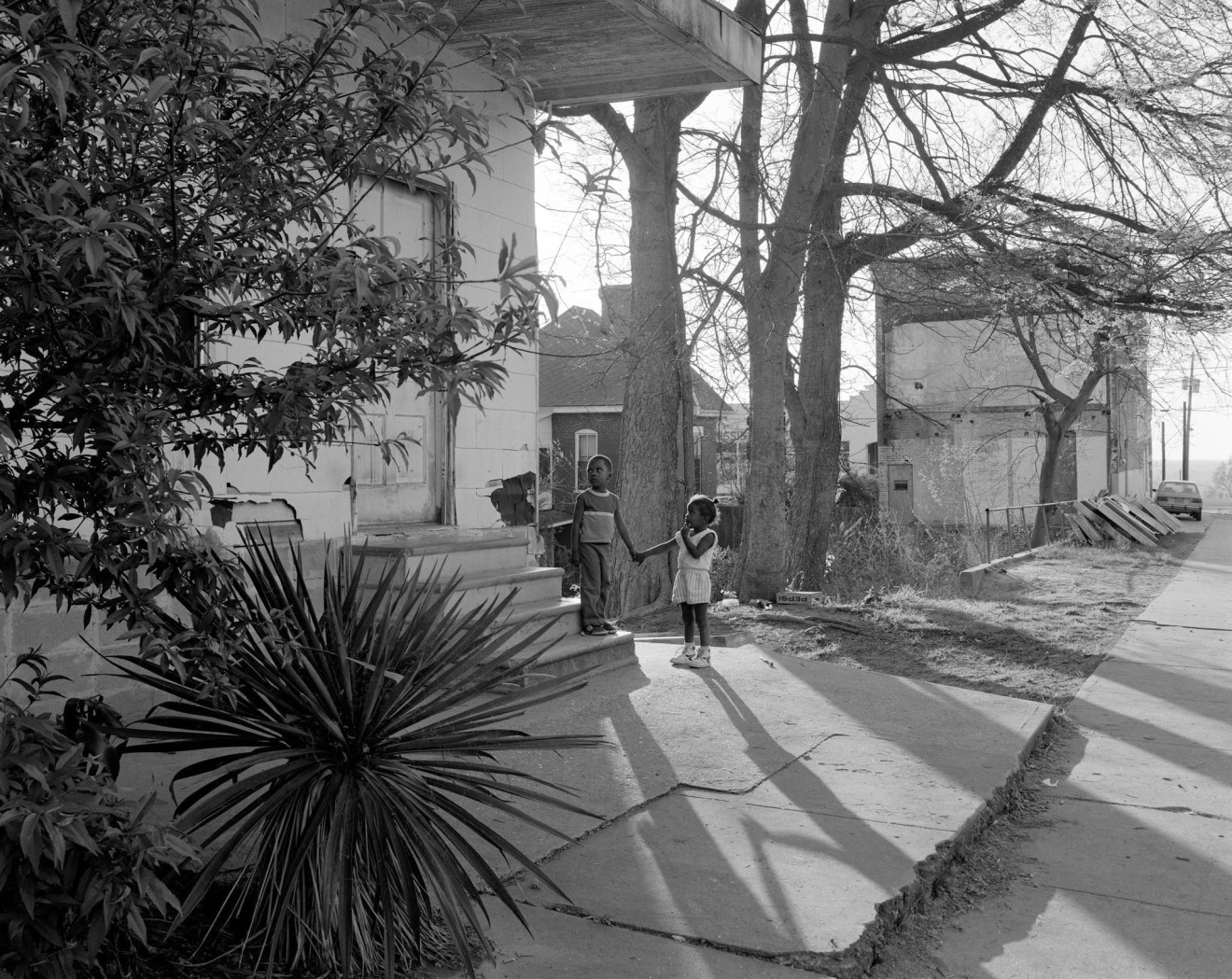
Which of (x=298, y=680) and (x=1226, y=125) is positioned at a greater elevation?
(x=1226, y=125)

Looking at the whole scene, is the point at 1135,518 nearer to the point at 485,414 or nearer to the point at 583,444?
the point at 583,444

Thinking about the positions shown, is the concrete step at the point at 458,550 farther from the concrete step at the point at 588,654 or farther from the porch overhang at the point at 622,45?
the porch overhang at the point at 622,45

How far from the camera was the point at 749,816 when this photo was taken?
16.5 feet

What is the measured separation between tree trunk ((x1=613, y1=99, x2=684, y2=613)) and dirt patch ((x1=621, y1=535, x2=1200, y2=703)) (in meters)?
1.09

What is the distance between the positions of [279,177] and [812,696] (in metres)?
5.52

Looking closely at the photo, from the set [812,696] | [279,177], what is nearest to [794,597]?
[812,696]

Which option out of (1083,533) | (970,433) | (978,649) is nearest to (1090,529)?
(1083,533)

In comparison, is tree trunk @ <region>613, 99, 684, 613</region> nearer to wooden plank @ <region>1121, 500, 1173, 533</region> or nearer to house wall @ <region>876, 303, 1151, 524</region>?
wooden plank @ <region>1121, 500, 1173, 533</region>

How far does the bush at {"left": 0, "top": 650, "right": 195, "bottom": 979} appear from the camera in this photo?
2.16 m

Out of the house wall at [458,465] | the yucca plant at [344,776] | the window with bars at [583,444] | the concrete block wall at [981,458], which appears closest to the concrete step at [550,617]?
the house wall at [458,465]

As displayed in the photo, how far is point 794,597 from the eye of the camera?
13.4 metres

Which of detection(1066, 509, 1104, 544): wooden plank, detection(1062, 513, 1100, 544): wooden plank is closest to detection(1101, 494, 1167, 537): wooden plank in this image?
detection(1066, 509, 1104, 544): wooden plank

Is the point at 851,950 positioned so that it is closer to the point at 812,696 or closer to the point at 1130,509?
the point at 812,696

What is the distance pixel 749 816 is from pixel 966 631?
20.9ft
